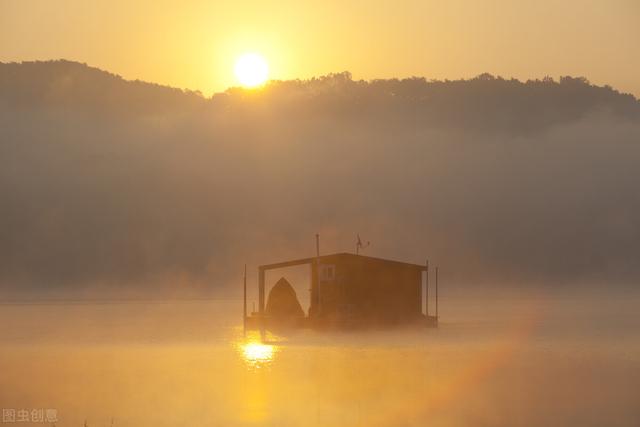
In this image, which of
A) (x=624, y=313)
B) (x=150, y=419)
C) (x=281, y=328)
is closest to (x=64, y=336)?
(x=281, y=328)

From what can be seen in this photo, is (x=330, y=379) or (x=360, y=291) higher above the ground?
(x=360, y=291)

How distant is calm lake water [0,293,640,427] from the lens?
46062 millimetres

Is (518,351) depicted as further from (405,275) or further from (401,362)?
(401,362)

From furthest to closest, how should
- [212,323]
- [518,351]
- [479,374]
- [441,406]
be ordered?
[212,323] → [518,351] → [479,374] → [441,406]

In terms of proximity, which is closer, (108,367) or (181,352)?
(108,367)

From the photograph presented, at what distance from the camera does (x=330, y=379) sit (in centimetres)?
5950

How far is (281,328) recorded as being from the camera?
9150cm

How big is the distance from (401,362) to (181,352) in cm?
2084

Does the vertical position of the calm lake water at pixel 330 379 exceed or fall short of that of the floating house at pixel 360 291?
it falls short

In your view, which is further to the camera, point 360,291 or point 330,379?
point 360,291

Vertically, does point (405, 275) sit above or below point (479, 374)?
above

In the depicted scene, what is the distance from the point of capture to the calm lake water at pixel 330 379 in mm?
46062

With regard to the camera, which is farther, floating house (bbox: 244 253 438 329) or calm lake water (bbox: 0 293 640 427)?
floating house (bbox: 244 253 438 329)

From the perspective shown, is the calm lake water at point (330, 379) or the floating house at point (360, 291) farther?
the floating house at point (360, 291)
